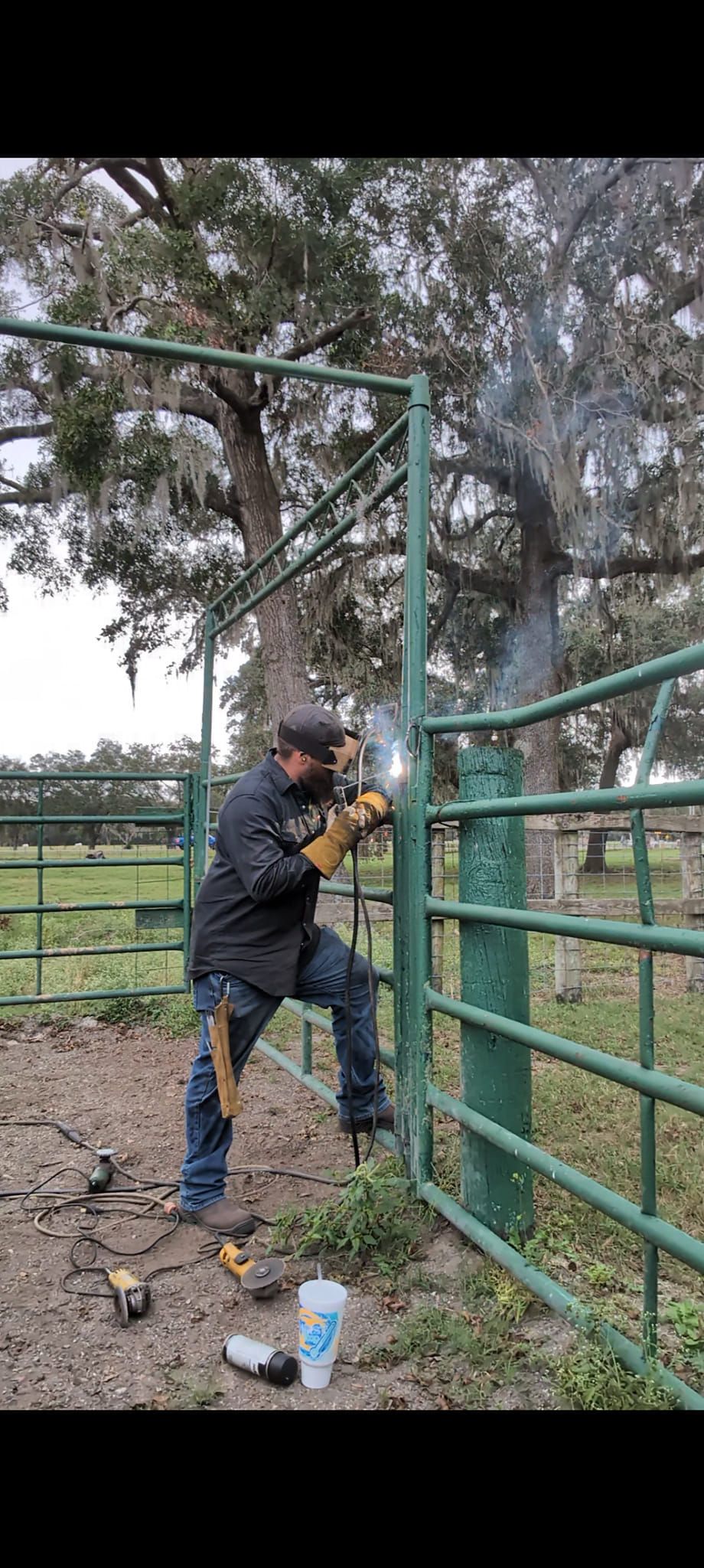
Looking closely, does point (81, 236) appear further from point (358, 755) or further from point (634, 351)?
point (358, 755)

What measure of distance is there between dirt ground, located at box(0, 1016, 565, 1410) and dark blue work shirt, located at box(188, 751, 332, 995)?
0.91 meters

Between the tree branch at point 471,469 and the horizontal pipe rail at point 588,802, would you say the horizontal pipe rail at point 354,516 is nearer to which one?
the horizontal pipe rail at point 588,802

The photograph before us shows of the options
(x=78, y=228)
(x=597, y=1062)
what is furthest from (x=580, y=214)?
(x=597, y=1062)

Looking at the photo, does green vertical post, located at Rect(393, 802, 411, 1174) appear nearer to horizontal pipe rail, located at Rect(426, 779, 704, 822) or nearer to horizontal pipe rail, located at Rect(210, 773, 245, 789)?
horizontal pipe rail, located at Rect(426, 779, 704, 822)

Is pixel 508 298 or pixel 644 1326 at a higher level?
pixel 508 298

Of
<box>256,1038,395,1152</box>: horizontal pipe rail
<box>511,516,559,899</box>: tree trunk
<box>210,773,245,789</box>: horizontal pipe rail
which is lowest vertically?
<box>256,1038,395,1152</box>: horizontal pipe rail

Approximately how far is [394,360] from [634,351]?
3.69 m

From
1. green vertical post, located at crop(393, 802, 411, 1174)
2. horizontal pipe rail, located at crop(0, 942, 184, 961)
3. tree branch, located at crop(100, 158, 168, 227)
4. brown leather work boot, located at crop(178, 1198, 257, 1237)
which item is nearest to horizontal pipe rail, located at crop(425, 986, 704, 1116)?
green vertical post, located at crop(393, 802, 411, 1174)

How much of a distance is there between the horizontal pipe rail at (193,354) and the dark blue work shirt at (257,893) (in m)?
1.49

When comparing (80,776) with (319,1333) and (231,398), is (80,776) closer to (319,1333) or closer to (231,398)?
(319,1333)

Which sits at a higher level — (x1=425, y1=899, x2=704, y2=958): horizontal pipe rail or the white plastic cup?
(x1=425, y1=899, x2=704, y2=958): horizontal pipe rail

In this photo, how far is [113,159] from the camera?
10.3m

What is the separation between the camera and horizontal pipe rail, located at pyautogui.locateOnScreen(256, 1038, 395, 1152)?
3.14 m

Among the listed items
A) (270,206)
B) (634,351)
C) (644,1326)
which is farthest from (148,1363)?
(634,351)
